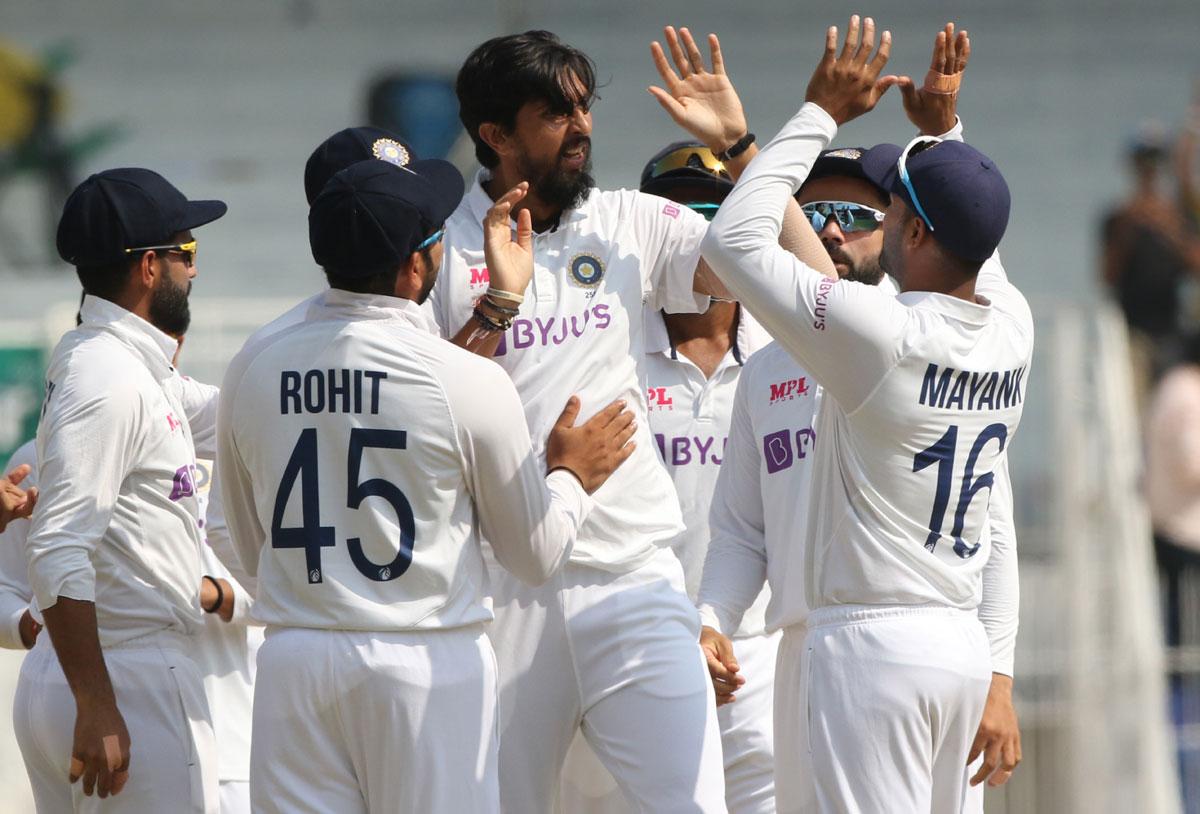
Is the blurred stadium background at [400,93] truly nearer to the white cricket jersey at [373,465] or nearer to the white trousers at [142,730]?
the white trousers at [142,730]

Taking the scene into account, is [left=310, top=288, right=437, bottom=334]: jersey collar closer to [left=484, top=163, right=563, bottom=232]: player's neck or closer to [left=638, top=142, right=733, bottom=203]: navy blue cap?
[left=484, top=163, right=563, bottom=232]: player's neck

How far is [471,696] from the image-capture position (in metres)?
3.56

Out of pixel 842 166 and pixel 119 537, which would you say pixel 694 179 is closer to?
pixel 842 166

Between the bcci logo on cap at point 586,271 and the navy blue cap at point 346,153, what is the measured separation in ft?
1.50

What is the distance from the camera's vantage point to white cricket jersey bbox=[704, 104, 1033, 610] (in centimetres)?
357

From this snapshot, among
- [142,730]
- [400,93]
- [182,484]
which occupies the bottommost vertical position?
[142,730]

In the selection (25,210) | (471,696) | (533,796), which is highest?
(25,210)

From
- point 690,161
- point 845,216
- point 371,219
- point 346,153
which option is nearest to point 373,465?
point 371,219

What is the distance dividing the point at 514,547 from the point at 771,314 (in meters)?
0.69

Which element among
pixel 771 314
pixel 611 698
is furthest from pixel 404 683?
pixel 771 314

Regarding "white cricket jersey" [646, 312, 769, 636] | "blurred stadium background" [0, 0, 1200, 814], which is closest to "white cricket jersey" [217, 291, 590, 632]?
"white cricket jersey" [646, 312, 769, 636]

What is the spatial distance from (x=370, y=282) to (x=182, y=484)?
840 millimetres

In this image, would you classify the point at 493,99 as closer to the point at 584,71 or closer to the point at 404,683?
the point at 584,71

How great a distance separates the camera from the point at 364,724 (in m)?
3.49
